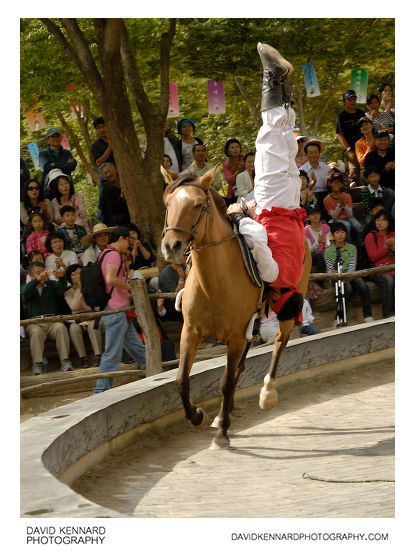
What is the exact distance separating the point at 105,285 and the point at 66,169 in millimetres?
3746

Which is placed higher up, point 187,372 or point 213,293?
point 213,293

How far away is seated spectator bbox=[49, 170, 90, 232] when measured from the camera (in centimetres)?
1120

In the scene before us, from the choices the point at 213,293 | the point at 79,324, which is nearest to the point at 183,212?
the point at 213,293

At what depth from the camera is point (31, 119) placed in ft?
50.8

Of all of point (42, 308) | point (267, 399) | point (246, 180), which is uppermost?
point (246, 180)

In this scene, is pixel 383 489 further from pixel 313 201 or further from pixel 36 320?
pixel 313 201

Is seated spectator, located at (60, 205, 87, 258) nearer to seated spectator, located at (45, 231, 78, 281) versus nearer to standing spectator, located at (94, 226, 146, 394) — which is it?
seated spectator, located at (45, 231, 78, 281)

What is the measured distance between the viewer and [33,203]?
11.1 m

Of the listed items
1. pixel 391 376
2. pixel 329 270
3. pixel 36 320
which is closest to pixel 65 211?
pixel 36 320

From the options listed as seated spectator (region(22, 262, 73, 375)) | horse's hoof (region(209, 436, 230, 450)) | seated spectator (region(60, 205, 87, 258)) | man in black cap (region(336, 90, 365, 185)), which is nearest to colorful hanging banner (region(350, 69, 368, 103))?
man in black cap (region(336, 90, 365, 185))

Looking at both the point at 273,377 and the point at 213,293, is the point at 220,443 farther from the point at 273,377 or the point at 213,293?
the point at 213,293

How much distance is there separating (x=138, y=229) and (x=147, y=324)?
299cm

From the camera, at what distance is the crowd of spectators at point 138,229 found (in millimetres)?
9984
